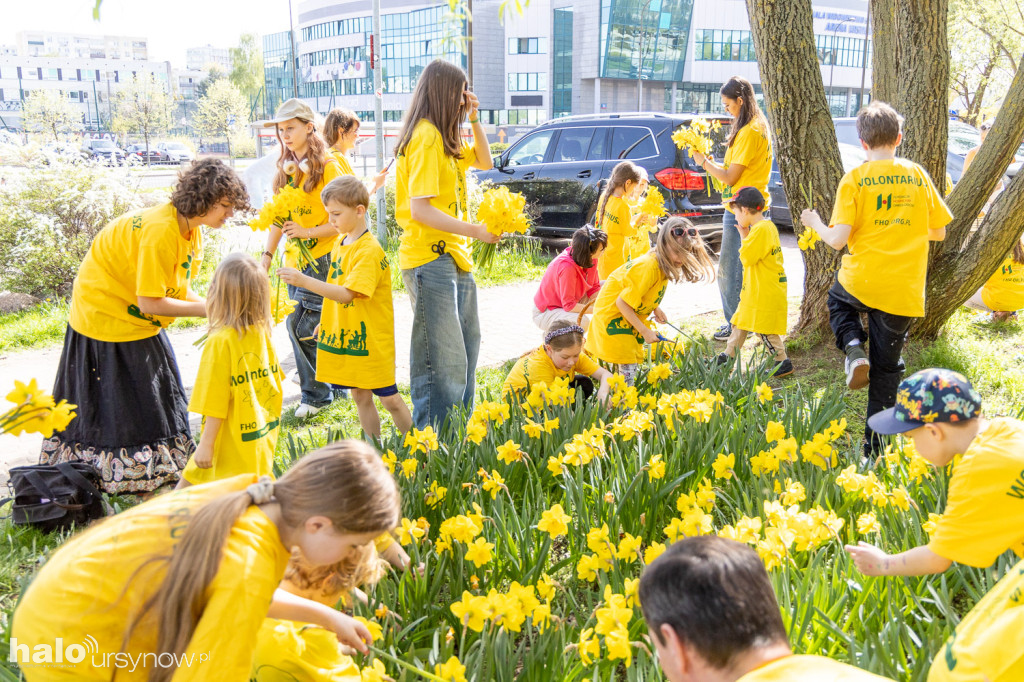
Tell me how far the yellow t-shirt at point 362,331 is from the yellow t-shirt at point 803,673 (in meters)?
2.71

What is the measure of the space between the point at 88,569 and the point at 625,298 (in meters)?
3.21

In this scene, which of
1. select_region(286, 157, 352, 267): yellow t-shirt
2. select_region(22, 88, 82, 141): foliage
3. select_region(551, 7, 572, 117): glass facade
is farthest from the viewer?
select_region(551, 7, 572, 117): glass facade

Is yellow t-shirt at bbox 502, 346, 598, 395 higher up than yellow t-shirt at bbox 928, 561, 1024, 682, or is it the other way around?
yellow t-shirt at bbox 928, 561, 1024, 682

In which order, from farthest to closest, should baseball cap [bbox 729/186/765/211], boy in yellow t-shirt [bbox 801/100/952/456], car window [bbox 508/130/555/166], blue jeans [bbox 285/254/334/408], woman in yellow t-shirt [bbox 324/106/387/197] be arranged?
car window [bbox 508/130/555/166] < baseball cap [bbox 729/186/765/211] < woman in yellow t-shirt [bbox 324/106/387/197] < blue jeans [bbox 285/254/334/408] < boy in yellow t-shirt [bbox 801/100/952/456]

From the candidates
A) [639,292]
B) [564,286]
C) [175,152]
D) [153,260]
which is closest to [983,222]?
[639,292]

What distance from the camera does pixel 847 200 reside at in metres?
3.92

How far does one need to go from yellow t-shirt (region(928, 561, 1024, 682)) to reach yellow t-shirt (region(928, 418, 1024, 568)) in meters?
0.20

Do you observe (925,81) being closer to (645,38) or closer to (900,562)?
(900,562)

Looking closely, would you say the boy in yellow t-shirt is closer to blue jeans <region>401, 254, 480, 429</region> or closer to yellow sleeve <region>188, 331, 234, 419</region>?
blue jeans <region>401, 254, 480, 429</region>

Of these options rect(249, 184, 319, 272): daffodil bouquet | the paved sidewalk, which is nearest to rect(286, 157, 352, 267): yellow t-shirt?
rect(249, 184, 319, 272): daffodil bouquet

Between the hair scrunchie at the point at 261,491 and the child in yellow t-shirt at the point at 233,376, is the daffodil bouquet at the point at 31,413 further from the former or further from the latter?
the child in yellow t-shirt at the point at 233,376

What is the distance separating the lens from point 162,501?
5.81ft

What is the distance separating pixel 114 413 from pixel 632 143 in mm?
7194

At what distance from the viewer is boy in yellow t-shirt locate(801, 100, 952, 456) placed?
3898 mm
